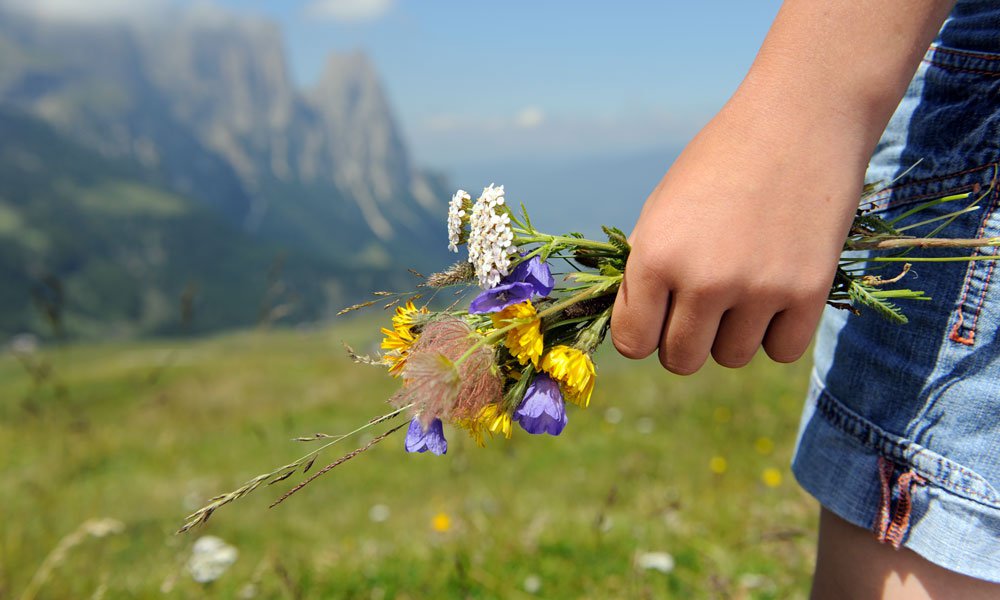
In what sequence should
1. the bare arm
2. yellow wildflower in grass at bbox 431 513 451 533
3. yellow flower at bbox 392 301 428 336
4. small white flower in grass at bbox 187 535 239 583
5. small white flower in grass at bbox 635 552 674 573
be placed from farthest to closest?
yellow wildflower in grass at bbox 431 513 451 533 < small white flower in grass at bbox 635 552 674 573 < small white flower in grass at bbox 187 535 239 583 < yellow flower at bbox 392 301 428 336 < the bare arm

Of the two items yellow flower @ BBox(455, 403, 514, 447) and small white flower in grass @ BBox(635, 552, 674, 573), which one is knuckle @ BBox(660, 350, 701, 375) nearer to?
yellow flower @ BBox(455, 403, 514, 447)

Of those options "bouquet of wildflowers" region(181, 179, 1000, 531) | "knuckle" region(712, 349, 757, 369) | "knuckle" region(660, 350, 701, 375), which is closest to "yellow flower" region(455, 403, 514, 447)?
"bouquet of wildflowers" region(181, 179, 1000, 531)

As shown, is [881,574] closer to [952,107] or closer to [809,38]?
[952,107]

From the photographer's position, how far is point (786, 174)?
1291mm

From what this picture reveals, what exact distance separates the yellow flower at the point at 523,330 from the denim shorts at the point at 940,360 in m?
0.86

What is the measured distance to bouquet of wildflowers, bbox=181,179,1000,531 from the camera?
4.84 ft

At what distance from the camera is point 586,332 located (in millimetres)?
1607

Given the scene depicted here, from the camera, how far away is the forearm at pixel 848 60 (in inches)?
50.3

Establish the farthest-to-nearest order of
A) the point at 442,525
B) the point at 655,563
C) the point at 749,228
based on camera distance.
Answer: the point at 442,525 → the point at 655,563 → the point at 749,228

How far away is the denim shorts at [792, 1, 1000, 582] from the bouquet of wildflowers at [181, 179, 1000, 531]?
0.20 feet

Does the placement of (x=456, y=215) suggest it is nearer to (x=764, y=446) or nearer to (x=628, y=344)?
(x=628, y=344)

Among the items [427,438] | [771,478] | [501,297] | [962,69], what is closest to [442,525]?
[771,478]

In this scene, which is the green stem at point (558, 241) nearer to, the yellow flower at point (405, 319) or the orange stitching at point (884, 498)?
the yellow flower at point (405, 319)

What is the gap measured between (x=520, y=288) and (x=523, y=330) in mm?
113
